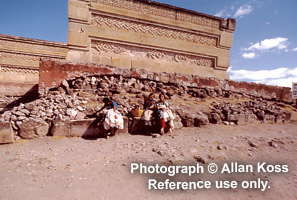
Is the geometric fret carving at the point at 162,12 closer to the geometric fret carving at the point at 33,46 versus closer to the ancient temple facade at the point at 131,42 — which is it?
the ancient temple facade at the point at 131,42

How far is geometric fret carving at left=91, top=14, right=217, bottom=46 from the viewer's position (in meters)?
6.66

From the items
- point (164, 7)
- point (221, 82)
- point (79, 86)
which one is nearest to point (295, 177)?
point (221, 82)

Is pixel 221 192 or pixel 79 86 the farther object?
pixel 79 86

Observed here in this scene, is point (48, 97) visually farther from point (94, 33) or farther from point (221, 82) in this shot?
point (221, 82)

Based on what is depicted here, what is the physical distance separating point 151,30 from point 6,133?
6581 millimetres

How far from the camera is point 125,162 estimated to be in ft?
8.41

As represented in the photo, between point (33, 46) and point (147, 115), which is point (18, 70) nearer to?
point (33, 46)

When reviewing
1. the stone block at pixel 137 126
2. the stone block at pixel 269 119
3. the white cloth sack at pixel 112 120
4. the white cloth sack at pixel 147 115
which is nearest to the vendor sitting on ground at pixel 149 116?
the white cloth sack at pixel 147 115

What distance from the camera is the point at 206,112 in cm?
489

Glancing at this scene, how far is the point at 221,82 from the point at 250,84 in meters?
1.51

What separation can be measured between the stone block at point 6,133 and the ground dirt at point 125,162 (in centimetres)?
16

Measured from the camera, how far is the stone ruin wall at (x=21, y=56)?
7.70 m

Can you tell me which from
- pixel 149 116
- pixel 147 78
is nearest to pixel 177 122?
pixel 149 116
